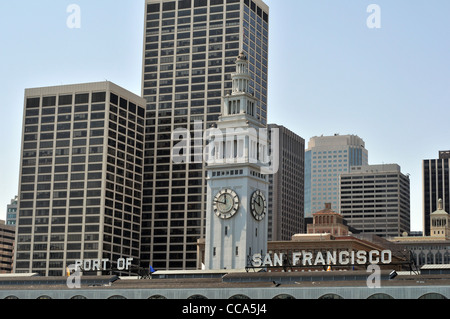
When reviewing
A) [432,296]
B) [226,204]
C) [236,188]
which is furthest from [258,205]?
[432,296]

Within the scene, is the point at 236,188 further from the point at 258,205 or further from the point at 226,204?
the point at 258,205

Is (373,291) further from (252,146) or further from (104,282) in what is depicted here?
(252,146)

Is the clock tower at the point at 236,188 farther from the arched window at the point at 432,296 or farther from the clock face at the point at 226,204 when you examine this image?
the arched window at the point at 432,296

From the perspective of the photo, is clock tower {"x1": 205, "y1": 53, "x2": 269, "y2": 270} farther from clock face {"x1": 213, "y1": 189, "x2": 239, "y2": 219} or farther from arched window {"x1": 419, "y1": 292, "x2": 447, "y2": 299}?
arched window {"x1": 419, "y1": 292, "x2": 447, "y2": 299}

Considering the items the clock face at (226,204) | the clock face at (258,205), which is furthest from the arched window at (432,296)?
the clock face at (226,204)

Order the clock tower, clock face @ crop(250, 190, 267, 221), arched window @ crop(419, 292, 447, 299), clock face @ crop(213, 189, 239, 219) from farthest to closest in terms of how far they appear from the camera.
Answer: clock face @ crop(250, 190, 267, 221) → clock face @ crop(213, 189, 239, 219) → the clock tower → arched window @ crop(419, 292, 447, 299)

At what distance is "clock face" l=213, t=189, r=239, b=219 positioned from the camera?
173m

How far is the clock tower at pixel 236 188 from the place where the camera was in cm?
17138

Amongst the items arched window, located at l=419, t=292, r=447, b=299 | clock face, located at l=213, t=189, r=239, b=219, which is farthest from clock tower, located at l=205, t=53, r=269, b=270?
arched window, located at l=419, t=292, r=447, b=299

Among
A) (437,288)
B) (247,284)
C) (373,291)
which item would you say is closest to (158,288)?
(247,284)

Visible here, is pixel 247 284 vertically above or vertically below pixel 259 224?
below

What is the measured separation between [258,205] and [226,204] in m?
7.13
